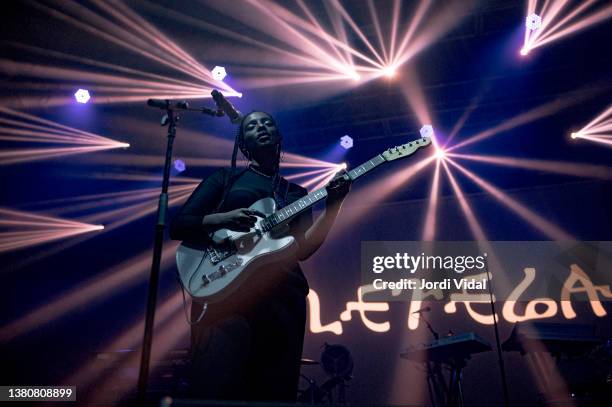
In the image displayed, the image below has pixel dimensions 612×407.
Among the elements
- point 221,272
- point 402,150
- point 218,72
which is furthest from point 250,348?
point 218,72

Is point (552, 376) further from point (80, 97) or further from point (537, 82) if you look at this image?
point (80, 97)

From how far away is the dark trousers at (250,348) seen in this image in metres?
2.01

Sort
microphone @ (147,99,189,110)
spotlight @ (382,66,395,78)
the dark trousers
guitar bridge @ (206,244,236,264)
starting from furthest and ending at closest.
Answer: spotlight @ (382,66,395,78)
microphone @ (147,99,189,110)
guitar bridge @ (206,244,236,264)
the dark trousers

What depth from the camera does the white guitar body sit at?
224 centimetres

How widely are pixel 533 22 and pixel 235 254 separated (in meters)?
4.97

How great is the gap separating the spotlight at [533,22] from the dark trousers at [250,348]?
16.1ft

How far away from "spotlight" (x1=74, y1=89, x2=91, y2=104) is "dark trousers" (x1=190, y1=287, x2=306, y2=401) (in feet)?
18.4

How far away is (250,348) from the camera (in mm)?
2121

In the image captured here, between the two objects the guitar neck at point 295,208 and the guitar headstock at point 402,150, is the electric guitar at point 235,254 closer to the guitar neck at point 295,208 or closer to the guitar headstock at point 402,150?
the guitar neck at point 295,208

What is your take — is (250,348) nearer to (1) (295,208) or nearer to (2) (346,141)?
(1) (295,208)

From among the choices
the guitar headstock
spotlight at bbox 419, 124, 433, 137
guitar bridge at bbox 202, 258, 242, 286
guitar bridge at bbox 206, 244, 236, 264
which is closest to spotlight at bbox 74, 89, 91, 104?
spotlight at bbox 419, 124, 433, 137

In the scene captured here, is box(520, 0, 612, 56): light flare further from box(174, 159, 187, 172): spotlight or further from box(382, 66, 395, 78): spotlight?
box(174, 159, 187, 172): spotlight

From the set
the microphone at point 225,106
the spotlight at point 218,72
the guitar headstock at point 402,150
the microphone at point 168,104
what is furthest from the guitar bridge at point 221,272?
the spotlight at point 218,72

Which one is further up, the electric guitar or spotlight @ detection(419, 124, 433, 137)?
spotlight @ detection(419, 124, 433, 137)
